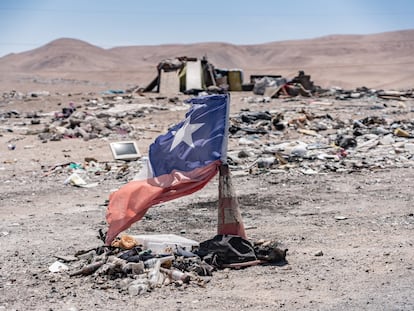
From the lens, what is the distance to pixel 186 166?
5238mm

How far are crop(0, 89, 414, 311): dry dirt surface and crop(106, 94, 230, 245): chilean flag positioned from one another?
2.07 feet

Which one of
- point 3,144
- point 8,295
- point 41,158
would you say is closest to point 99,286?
point 8,295

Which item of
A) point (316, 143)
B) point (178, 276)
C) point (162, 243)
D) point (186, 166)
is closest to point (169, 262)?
point (178, 276)

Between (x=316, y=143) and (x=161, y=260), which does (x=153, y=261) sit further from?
(x=316, y=143)

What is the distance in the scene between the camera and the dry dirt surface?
438cm

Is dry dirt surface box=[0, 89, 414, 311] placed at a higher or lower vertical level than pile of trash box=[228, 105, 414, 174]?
lower

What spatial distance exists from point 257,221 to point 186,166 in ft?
5.52

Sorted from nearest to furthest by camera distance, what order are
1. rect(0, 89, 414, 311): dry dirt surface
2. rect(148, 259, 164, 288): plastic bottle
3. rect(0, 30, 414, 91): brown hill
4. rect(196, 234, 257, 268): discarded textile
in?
rect(0, 89, 414, 311): dry dirt surface → rect(148, 259, 164, 288): plastic bottle → rect(196, 234, 257, 268): discarded textile → rect(0, 30, 414, 91): brown hill

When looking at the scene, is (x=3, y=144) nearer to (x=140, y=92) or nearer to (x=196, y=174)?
(x=196, y=174)

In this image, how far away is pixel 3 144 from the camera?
44.4 feet

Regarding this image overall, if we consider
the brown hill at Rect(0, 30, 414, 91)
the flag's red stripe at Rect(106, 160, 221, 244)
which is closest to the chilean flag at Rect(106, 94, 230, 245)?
the flag's red stripe at Rect(106, 160, 221, 244)

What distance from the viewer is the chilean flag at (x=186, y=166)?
5.16 meters

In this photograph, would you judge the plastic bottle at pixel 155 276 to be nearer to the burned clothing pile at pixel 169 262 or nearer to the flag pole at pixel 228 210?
the burned clothing pile at pixel 169 262

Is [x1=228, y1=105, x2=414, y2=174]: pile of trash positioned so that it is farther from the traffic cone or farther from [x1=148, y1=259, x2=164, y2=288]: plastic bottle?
[x1=148, y1=259, x2=164, y2=288]: plastic bottle
